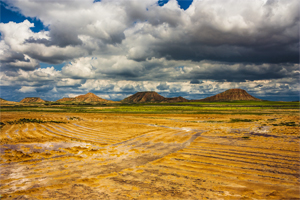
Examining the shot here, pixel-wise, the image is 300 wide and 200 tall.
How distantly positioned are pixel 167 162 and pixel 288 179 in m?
6.94

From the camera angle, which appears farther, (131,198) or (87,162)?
(87,162)

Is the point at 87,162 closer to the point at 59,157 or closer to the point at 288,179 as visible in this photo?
the point at 59,157

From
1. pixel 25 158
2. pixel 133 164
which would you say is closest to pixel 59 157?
pixel 25 158

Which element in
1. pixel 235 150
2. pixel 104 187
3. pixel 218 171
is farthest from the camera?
pixel 235 150

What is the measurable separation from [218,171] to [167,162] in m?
3.54

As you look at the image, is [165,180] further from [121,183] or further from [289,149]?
[289,149]

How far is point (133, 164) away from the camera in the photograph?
38.7 feet

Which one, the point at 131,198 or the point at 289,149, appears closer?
the point at 131,198

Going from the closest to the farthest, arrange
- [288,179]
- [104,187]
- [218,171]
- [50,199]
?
[50,199] < [104,187] < [288,179] < [218,171]

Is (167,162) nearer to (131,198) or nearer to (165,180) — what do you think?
(165,180)

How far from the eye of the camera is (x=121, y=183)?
8.79 m

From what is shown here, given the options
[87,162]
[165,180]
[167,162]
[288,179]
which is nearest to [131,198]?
[165,180]

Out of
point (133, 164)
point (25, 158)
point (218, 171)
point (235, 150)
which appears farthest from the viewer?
point (235, 150)

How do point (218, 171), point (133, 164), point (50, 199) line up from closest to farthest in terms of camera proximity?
1. point (50, 199)
2. point (218, 171)
3. point (133, 164)
